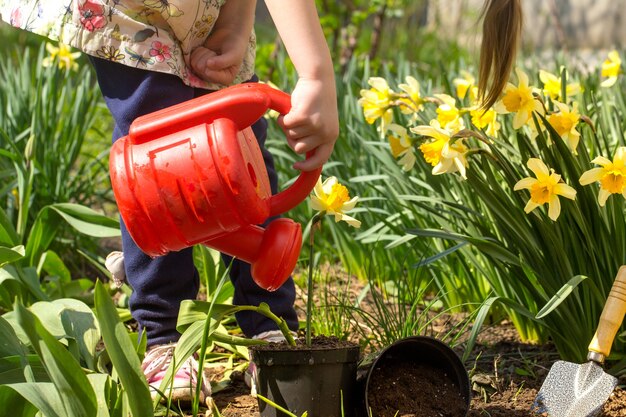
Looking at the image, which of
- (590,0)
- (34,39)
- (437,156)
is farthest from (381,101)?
(590,0)

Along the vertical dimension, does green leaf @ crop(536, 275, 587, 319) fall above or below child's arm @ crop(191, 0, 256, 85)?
below

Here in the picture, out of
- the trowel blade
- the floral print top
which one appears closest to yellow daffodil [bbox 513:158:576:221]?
the trowel blade

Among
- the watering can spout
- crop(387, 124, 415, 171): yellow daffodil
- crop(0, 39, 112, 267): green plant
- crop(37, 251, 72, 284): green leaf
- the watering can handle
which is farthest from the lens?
crop(0, 39, 112, 267): green plant

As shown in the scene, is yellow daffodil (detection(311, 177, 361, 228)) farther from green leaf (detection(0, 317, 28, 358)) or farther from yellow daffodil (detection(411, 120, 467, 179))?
green leaf (detection(0, 317, 28, 358))

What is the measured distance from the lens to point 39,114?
2.60 m

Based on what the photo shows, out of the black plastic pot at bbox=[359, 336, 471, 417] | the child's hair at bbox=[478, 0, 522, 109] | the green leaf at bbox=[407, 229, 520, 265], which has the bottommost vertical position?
the black plastic pot at bbox=[359, 336, 471, 417]

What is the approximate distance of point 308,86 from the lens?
1319 millimetres

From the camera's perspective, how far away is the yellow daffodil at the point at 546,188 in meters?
1.59

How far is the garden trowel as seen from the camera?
1.55 metres

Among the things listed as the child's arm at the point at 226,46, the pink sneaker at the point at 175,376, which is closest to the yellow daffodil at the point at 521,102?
the child's arm at the point at 226,46

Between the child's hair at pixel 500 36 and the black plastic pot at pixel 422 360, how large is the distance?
1.69 feet

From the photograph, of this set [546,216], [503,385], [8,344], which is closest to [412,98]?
[546,216]

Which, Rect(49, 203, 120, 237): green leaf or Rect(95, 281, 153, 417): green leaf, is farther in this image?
Rect(49, 203, 120, 237): green leaf

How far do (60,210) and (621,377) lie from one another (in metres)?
1.38
